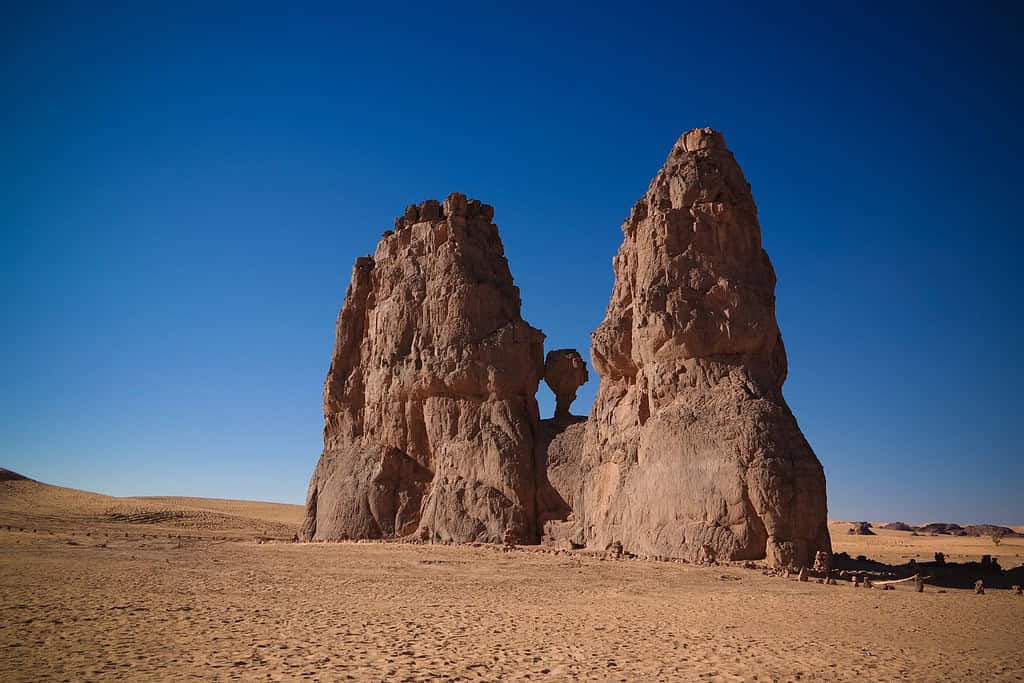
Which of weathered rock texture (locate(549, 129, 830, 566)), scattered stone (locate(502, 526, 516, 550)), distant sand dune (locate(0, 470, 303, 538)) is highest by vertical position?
weathered rock texture (locate(549, 129, 830, 566))

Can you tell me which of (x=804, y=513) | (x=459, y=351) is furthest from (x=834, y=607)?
(x=459, y=351)

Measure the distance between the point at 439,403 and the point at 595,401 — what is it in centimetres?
702

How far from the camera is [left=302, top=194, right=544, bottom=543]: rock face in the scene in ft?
97.9

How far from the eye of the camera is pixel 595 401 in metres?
28.9

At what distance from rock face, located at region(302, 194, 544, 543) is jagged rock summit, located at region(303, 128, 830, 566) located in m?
0.07

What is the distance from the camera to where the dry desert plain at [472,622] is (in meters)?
9.07

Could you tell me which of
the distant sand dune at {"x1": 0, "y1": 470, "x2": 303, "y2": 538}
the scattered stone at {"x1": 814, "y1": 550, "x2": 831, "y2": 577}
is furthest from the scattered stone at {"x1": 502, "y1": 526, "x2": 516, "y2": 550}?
the distant sand dune at {"x1": 0, "y1": 470, "x2": 303, "y2": 538}

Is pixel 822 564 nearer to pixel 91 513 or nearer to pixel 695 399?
pixel 695 399

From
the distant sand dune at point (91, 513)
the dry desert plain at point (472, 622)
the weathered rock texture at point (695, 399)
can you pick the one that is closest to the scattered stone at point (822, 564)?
the weathered rock texture at point (695, 399)

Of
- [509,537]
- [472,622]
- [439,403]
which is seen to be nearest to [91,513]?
[439,403]

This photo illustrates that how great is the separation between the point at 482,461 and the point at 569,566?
10075mm

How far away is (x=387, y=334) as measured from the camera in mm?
34500

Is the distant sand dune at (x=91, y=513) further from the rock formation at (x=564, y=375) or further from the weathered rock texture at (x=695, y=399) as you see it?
the weathered rock texture at (x=695, y=399)

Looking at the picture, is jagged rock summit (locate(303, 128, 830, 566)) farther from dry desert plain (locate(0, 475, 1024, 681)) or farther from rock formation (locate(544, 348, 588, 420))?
A: dry desert plain (locate(0, 475, 1024, 681))
